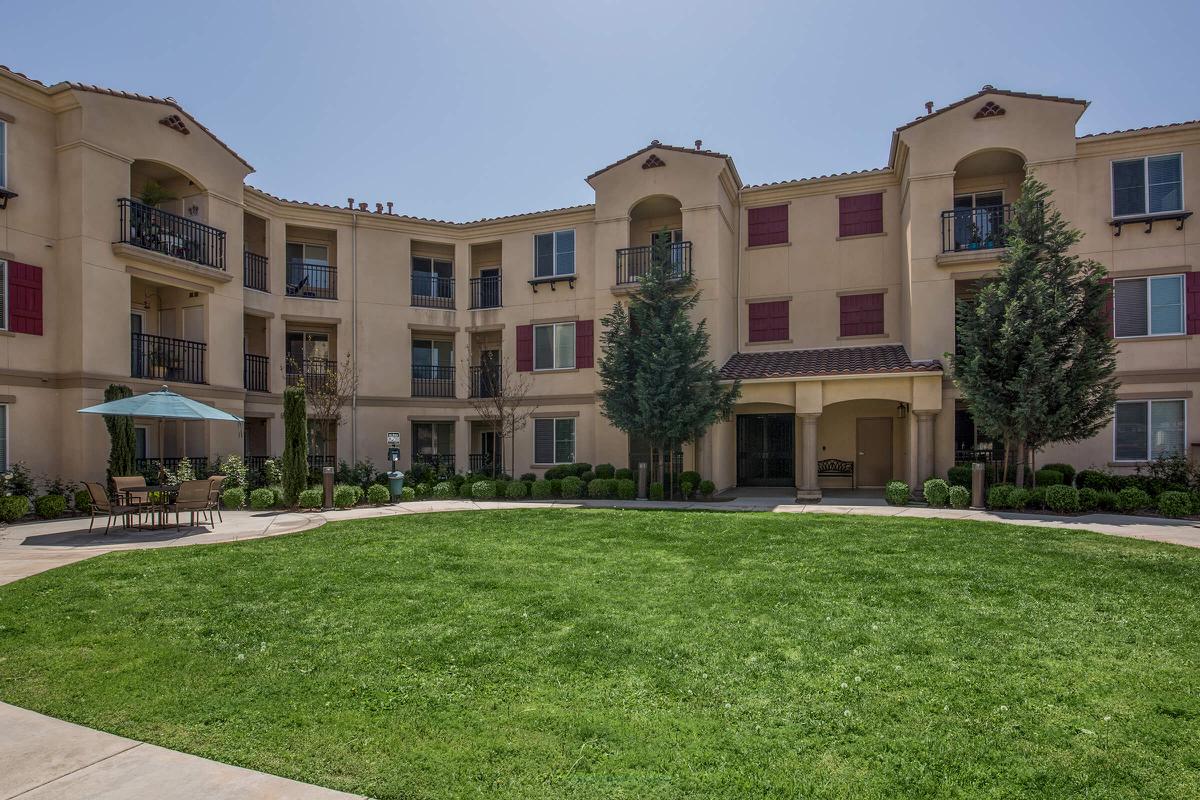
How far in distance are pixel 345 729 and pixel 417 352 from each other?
22.2 metres

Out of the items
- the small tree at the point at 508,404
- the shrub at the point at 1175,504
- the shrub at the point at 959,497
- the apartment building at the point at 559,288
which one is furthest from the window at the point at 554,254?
the shrub at the point at 1175,504

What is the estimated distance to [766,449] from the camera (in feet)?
73.9

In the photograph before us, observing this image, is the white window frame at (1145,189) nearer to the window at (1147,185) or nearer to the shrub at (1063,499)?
the window at (1147,185)

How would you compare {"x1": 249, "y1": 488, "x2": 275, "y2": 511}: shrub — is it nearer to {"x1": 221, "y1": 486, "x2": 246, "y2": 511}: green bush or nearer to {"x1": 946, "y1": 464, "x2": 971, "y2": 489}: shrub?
{"x1": 221, "y1": 486, "x2": 246, "y2": 511}: green bush

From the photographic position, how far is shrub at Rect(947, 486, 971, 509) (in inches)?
609

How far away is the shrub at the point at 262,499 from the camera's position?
16641 mm

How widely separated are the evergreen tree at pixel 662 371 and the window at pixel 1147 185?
10.8 metres

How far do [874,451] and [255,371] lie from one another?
19.8 meters

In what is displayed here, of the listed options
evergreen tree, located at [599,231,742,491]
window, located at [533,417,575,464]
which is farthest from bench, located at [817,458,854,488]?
window, located at [533,417,575,464]

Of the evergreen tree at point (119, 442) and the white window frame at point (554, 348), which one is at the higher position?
the white window frame at point (554, 348)

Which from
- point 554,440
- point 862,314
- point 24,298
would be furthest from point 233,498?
point 862,314

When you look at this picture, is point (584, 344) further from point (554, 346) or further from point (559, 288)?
point (559, 288)

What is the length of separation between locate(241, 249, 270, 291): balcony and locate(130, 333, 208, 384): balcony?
11.1 ft

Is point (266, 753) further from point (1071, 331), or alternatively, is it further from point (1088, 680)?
point (1071, 331)
